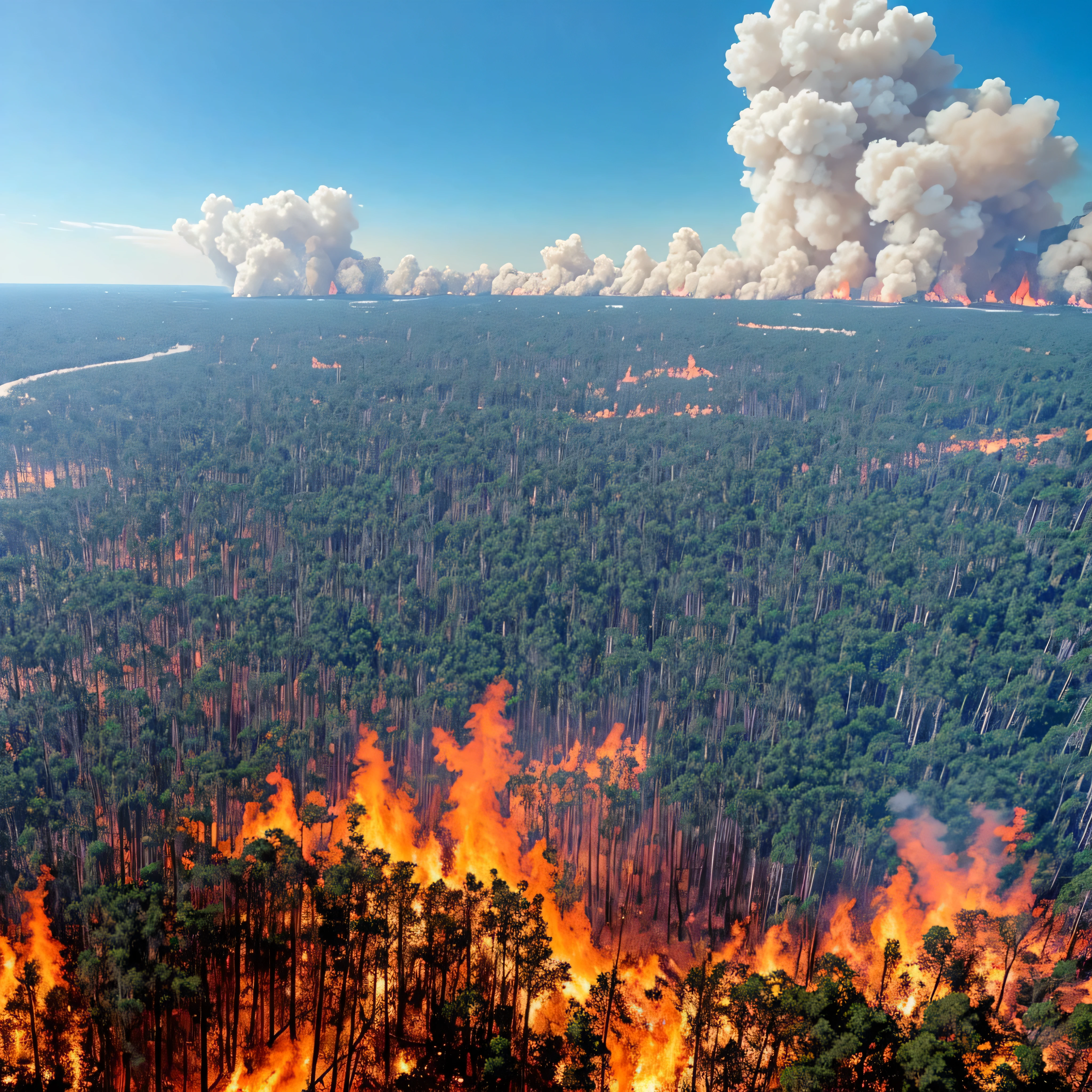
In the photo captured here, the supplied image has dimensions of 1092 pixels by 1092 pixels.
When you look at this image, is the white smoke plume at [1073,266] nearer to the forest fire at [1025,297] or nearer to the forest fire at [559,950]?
the forest fire at [1025,297]

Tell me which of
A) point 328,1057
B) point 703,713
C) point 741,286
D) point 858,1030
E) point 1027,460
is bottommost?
point 328,1057

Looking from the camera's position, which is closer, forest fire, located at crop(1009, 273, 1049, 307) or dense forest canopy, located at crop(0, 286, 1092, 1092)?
dense forest canopy, located at crop(0, 286, 1092, 1092)

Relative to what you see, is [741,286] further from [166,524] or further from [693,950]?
[693,950]

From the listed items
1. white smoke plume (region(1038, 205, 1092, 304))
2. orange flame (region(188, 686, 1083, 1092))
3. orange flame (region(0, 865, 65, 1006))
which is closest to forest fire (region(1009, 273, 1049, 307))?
white smoke plume (region(1038, 205, 1092, 304))

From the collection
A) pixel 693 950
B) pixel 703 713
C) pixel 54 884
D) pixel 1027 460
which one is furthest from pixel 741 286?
pixel 54 884

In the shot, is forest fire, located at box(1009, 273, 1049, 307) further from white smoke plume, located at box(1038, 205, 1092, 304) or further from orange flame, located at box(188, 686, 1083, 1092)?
orange flame, located at box(188, 686, 1083, 1092)
